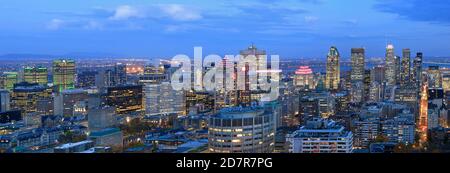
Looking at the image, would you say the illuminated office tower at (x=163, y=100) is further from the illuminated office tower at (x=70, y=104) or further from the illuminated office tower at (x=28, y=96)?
the illuminated office tower at (x=28, y=96)

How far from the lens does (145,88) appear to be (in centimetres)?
904

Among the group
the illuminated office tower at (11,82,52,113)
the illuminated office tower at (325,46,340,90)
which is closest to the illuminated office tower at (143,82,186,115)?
the illuminated office tower at (11,82,52,113)

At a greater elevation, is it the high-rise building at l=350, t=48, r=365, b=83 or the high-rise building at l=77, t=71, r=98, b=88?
the high-rise building at l=350, t=48, r=365, b=83

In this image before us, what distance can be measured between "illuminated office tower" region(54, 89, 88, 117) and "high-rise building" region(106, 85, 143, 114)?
2.19 feet

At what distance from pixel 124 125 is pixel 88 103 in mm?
2309

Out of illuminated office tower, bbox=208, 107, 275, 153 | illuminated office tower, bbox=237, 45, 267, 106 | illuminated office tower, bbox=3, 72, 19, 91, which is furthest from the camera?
illuminated office tower, bbox=3, 72, 19, 91

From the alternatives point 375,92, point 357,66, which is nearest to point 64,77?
point 357,66

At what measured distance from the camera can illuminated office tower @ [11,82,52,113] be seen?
23.3ft

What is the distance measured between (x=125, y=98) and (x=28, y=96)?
1.66 meters

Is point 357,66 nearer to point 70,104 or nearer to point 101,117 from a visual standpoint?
point 101,117

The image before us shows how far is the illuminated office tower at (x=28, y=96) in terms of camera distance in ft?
23.3

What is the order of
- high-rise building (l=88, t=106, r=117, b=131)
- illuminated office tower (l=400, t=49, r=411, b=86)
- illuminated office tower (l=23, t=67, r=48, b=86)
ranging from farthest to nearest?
illuminated office tower (l=400, t=49, r=411, b=86) < illuminated office tower (l=23, t=67, r=48, b=86) < high-rise building (l=88, t=106, r=117, b=131)

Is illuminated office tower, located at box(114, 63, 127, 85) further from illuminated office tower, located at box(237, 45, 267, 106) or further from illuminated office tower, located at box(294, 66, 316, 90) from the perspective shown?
illuminated office tower, located at box(294, 66, 316, 90)
